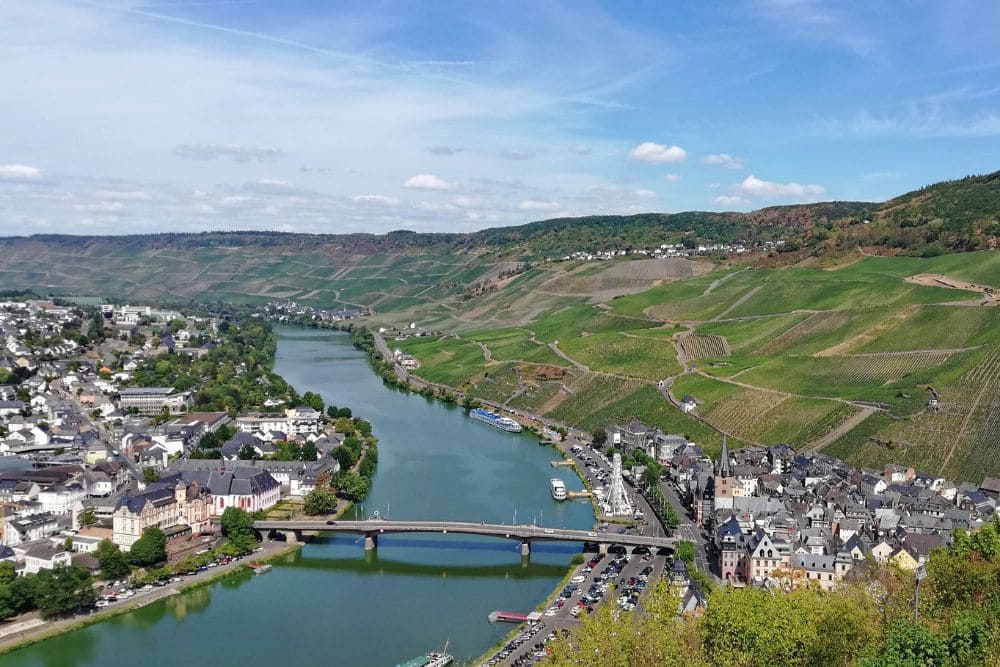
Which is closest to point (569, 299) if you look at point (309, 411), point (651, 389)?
point (651, 389)

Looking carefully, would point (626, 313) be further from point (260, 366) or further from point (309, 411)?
point (309, 411)

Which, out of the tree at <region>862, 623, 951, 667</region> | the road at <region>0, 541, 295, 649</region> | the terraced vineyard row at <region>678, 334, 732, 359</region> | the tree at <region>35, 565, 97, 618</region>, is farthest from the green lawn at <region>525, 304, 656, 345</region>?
the tree at <region>862, 623, 951, 667</region>

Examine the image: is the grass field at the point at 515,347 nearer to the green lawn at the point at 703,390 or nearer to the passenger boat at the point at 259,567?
the green lawn at the point at 703,390

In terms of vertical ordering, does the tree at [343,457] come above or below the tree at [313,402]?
below

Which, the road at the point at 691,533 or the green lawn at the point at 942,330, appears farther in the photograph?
the green lawn at the point at 942,330

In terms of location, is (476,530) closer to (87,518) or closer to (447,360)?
(87,518)

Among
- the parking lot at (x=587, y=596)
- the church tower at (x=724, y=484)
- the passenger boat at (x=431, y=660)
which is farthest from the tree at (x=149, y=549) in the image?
the church tower at (x=724, y=484)

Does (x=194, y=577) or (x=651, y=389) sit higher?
(x=651, y=389)
